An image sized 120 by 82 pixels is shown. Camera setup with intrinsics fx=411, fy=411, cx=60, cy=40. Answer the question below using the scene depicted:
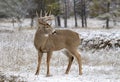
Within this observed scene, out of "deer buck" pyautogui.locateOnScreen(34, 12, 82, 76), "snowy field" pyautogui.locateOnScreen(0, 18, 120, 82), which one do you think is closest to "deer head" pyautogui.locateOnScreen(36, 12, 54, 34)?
"deer buck" pyautogui.locateOnScreen(34, 12, 82, 76)

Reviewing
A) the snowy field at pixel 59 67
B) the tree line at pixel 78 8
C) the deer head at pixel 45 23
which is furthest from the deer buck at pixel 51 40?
the tree line at pixel 78 8

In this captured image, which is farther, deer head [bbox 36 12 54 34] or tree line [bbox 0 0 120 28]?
tree line [bbox 0 0 120 28]

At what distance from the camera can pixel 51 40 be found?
466 inches

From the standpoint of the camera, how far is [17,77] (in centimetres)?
1044

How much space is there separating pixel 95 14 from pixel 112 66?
163 feet

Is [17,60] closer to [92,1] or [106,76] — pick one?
[106,76]

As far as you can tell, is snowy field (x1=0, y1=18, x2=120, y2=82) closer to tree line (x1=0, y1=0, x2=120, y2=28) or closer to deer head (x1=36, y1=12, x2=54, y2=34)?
deer head (x1=36, y1=12, x2=54, y2=34)

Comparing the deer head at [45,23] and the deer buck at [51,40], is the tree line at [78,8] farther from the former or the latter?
the deer head at [45,23]

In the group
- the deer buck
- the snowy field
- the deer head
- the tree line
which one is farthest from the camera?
the tree line

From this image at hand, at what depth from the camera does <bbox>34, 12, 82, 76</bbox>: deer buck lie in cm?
1149

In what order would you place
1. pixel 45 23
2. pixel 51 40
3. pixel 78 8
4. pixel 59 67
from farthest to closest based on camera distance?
pixel 78 8
pixel 59 67
pixel 51 40
pixel 45 23

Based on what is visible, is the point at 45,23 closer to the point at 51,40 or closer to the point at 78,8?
the point at 51,40

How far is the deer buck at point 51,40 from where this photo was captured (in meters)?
11.5

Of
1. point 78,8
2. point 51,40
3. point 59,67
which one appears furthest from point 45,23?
point 78,8
